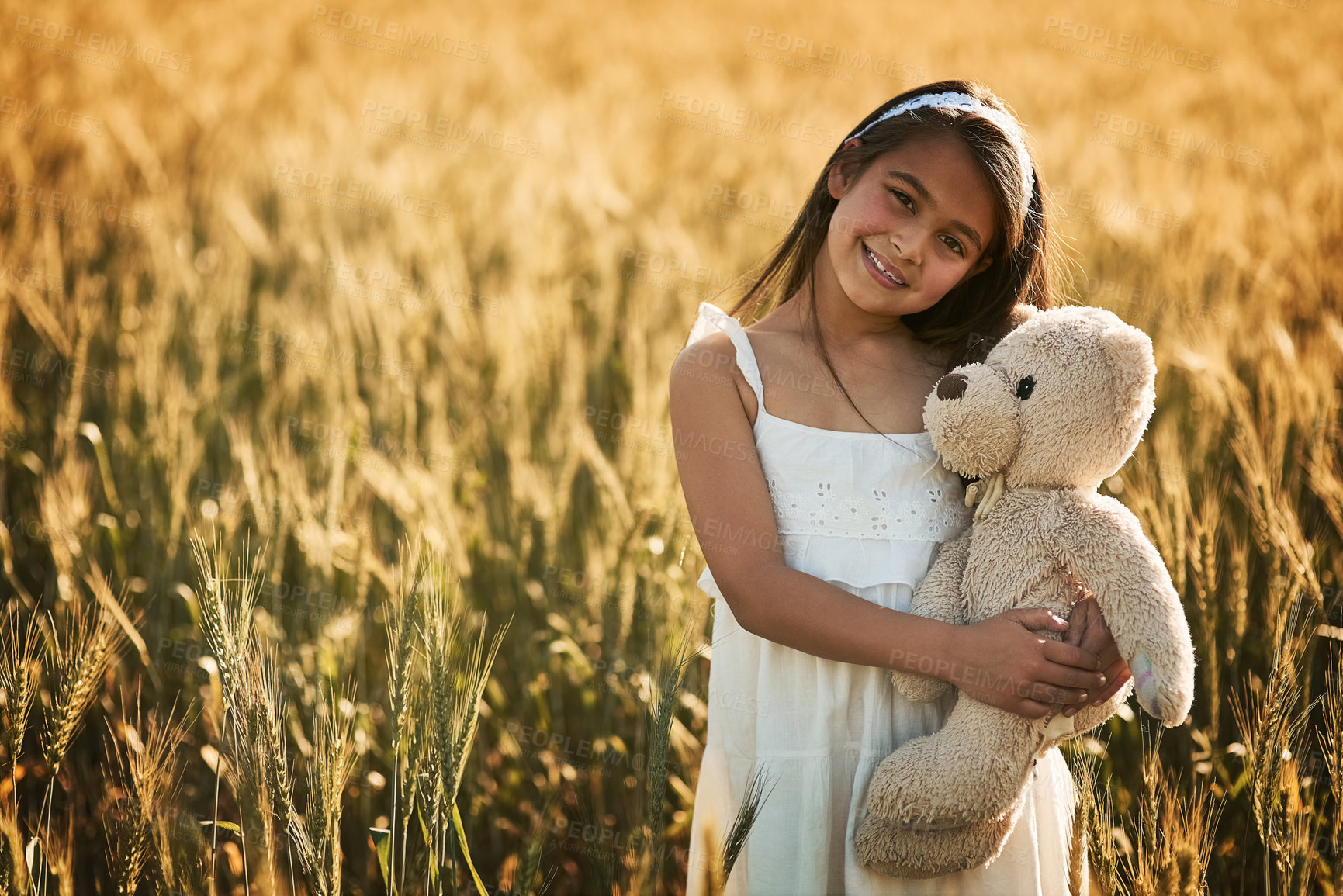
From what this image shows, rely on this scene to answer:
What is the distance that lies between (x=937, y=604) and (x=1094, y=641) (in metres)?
0.20

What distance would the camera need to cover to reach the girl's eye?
137cm

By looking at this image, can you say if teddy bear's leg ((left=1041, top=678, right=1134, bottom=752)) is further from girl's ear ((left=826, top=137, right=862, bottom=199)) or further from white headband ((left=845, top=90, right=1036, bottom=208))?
girl's ear ((left=826, top=137, right=862, bottom=199))

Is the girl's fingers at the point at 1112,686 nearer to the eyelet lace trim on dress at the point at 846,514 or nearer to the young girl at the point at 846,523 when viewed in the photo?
the young girl at the point at 846,523

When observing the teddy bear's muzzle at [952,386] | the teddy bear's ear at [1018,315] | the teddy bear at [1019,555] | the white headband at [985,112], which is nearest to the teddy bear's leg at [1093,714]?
the teddy bear at [1019,555]

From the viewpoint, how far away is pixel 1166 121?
519 centimetres

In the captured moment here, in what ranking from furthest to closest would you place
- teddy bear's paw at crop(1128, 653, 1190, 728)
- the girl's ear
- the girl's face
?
the girl's ear → the girl's face → teddy bear's paw at crop(1128, 653, 1190, 728)

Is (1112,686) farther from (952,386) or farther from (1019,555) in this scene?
(952,386)

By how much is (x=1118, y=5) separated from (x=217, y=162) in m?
7.44

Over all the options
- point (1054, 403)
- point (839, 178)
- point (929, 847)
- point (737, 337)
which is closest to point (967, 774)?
point (929, 847)

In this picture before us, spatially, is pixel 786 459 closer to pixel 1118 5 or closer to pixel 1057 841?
pixel 1057 841

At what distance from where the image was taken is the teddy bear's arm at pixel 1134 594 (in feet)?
3.69

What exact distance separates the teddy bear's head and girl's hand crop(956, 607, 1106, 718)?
0.66 feet

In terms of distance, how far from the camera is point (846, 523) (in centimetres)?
136

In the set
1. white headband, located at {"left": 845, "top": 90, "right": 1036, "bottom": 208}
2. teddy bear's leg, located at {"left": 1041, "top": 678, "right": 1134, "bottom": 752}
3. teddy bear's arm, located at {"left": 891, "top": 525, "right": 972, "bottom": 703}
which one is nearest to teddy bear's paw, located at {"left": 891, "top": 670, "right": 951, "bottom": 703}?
teddy bear's arm, located at {"left": 891, "top": 525, "right": 972, "bottom": 703}
